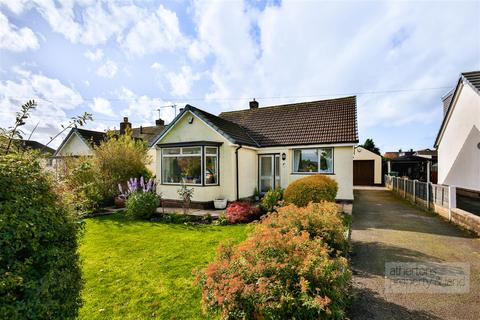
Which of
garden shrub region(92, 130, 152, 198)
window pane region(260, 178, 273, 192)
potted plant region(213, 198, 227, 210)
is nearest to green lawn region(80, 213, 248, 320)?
potted plant region(213, 198, 227, 210)

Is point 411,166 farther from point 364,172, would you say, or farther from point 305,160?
point 305,160

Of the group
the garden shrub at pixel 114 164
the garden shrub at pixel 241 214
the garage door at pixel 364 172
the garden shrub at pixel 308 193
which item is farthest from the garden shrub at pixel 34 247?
the garage door at pixel 364 172

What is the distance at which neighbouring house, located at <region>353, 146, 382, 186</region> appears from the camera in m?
28.9

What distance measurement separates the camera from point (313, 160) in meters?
14.1

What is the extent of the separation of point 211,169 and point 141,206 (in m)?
3.96

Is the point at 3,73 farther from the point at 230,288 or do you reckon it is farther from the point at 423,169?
the point at 423,169

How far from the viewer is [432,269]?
5.37 metres

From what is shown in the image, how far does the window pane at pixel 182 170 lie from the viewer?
1298cm

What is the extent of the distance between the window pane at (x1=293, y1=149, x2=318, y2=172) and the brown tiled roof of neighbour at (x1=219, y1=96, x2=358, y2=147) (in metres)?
0.63

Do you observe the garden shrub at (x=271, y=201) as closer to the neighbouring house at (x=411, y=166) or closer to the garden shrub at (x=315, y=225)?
the garden shrub at (x=315, y=225)

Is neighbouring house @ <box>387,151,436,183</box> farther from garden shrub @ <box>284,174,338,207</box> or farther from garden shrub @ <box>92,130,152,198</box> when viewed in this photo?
garden shrub @ <box>92,130,152,198</box>

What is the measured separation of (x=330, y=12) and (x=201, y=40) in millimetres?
5769

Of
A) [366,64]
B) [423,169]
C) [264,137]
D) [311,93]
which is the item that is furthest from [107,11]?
[423,169]

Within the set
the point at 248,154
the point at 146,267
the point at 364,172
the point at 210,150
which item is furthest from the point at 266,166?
the point at 364,172
